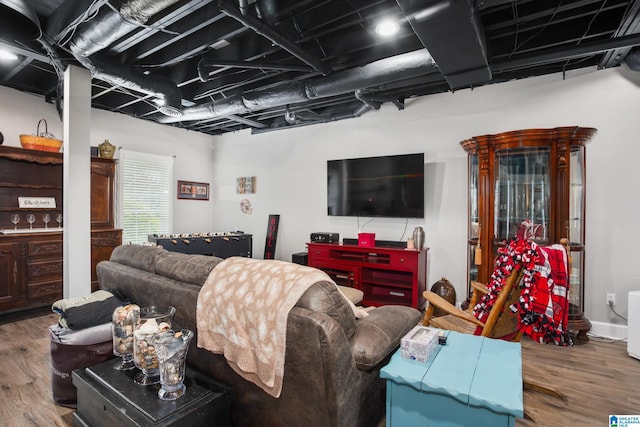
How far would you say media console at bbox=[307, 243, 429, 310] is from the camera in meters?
3.93

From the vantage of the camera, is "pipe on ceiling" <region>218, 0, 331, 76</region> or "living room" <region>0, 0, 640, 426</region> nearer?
"living room" <region>0, 0, 640, 426</region>

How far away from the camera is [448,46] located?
2.41 metres

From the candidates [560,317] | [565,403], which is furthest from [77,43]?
[565,403]

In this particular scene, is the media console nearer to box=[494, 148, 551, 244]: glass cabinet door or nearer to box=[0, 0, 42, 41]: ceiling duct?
box=[494, 148, 551, 244]: glass cabinet door

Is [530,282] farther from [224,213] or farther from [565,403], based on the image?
[224,213]

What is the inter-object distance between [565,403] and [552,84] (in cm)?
323

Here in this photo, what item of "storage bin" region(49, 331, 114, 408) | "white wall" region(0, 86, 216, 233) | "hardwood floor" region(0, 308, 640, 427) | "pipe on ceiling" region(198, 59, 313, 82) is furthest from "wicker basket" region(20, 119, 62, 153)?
"storage bin" region(49, 331, 114, 408)

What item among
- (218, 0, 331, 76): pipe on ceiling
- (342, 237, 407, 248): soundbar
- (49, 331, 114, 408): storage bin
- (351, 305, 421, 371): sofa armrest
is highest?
(218, 0, 331, 76): pipe on ceiling

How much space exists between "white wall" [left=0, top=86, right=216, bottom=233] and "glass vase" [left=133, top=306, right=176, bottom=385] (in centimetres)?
433

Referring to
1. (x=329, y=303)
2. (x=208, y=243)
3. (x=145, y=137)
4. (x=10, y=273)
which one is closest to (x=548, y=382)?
(x=329, y=303)

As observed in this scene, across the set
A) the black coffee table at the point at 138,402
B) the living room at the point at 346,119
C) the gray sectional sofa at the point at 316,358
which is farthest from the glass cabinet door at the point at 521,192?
the black coffee table at the point at 138,402

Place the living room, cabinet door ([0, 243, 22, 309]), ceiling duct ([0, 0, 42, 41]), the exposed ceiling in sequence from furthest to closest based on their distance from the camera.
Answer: cabinet door ([0, 243, 22, 309])
ceiling duct ([0, 0, 42, 41])
the exposed ceiling
the living room

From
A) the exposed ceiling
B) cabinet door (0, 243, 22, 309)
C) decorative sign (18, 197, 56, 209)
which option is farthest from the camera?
decorative sign (18, 197, 56, 209)

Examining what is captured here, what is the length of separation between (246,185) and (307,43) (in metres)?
3.51
